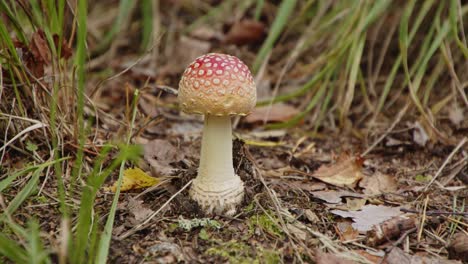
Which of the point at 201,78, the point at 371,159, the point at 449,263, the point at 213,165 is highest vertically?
the point at 201,78

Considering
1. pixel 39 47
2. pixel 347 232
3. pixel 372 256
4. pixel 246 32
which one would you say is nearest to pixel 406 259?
pixel 372 256

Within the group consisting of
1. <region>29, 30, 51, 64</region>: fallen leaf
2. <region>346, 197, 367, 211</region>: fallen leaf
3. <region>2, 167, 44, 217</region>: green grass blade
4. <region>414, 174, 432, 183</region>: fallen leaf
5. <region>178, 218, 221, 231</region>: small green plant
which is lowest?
<region>414, 174, 432, 183</region>: fallen leaf

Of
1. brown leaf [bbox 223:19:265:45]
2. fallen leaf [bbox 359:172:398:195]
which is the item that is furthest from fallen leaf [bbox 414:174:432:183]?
brown leaf [bbox 223:19:265:45]

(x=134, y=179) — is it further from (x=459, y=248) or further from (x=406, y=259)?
(x=459, y=248)

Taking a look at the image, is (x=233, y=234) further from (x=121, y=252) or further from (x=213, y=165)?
(x=121, y=252)

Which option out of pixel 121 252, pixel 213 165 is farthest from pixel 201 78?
pixel 121 252

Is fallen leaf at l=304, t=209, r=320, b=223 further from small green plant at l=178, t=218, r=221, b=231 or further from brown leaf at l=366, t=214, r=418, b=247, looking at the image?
small green plant at l=178, t=218, r=221, b=231
